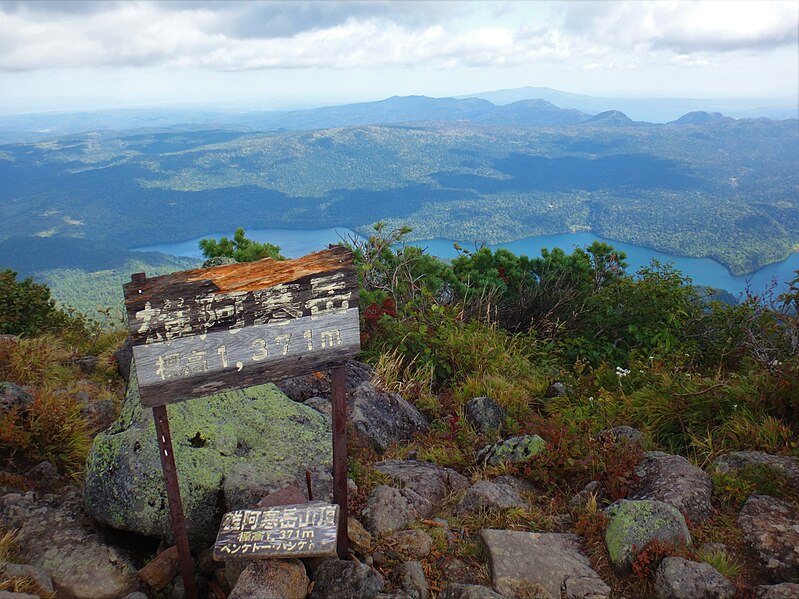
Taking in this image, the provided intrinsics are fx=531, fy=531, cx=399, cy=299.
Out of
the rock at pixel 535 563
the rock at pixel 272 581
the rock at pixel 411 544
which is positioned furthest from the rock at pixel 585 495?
the rock at pixel 272 581

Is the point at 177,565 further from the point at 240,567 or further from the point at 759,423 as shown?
the point at 759,423

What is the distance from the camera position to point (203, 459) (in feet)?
14.1

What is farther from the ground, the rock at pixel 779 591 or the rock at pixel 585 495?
the rock at pixel 779 591

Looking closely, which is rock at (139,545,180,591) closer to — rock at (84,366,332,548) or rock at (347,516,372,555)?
rock at (84,366,332,548)

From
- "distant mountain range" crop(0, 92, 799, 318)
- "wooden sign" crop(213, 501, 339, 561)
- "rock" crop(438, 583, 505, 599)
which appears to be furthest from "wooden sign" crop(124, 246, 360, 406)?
"distant mountain range" crop(0, 92, 799, 318)

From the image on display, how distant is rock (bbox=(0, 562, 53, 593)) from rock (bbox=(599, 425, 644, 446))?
455 cm

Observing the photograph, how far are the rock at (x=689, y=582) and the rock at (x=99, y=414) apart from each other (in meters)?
5.38

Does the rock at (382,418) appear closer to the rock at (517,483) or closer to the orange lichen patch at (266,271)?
the rock at (517,483)

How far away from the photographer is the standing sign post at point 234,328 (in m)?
2.90

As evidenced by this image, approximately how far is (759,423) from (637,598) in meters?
2.84

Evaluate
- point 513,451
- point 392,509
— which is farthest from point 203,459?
point 513,451

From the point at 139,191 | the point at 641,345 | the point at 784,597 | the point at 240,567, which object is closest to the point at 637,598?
the point at 784,597

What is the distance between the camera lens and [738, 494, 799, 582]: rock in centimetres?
354

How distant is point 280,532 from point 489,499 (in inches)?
72.4
